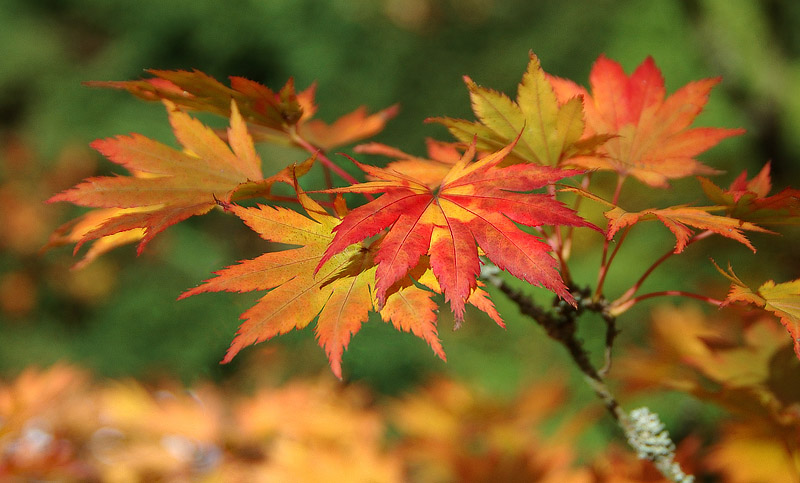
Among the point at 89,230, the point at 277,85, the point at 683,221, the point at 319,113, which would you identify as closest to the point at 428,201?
the point at 683,221

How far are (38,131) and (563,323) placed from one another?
3.81 m

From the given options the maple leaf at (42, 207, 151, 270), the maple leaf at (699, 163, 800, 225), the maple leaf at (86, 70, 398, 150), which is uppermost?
the maple leaf at (699, 163, 800, 225)

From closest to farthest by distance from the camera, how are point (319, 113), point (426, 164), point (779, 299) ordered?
1. point (779, 299)
2. point (426, 164)
3. point (319, 113)

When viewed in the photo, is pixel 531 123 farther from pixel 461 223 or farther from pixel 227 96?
pixel 227 96

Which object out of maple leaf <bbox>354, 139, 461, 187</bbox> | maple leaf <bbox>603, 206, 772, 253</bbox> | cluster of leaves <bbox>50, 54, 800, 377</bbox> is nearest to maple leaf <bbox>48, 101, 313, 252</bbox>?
cluster of leaves <bbox>50, 54, 800, 377</bbox>

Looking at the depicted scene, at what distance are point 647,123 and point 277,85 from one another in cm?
280

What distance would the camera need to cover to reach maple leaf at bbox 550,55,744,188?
1.76ft

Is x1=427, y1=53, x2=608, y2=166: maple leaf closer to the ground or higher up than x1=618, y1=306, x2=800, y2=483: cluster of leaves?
higher up

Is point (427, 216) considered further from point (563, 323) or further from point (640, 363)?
point (640, 363)

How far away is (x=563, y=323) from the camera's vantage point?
0.53 metres

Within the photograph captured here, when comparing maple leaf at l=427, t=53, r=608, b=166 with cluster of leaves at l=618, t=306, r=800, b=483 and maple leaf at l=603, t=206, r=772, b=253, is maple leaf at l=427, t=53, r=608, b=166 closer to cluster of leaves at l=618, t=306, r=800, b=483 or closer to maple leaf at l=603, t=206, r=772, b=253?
maple leaf at l=603, t=206, r=772, b=253

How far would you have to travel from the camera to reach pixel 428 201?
1.50 feet

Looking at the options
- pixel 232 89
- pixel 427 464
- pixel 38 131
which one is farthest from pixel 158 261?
pixel 232 89

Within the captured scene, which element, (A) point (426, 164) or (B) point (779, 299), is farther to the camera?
(A) point (426, 164)
